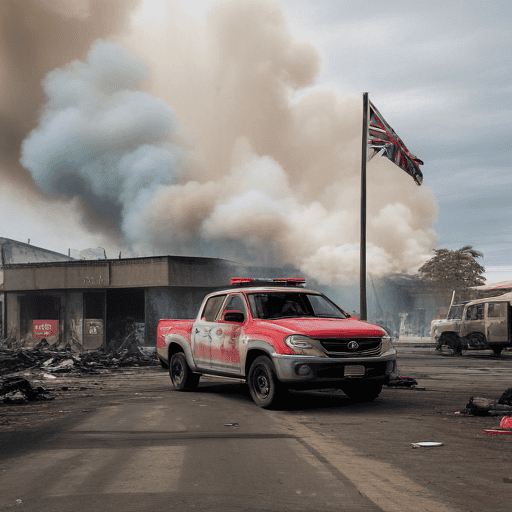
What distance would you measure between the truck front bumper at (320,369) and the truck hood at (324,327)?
0.36 metres

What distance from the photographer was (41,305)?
137 feet

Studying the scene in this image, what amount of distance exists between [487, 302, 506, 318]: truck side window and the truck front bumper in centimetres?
1750

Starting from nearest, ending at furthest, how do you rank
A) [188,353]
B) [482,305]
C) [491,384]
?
[188,353]
[491,384]
[482,305]

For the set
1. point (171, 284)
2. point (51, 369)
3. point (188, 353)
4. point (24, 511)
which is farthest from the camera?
point (171, 284)

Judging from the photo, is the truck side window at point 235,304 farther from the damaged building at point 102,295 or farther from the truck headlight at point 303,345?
the damaged building at point 102,295

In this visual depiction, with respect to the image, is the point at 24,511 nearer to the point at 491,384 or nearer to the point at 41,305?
the point at 491,384

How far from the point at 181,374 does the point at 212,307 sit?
1.63 m

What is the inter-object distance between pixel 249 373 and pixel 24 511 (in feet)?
18.5

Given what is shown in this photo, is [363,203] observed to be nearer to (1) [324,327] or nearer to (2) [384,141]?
(2) [384,141]

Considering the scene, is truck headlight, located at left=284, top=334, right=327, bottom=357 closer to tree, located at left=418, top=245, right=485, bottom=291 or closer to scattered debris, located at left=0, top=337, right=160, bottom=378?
scattered debris, located at left=0, top=337, right=160, bottom=378

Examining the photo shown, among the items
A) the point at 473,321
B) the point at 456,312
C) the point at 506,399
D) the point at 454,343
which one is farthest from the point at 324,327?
the point at 456,312

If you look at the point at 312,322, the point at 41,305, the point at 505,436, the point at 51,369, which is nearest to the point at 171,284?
the point at 41,305

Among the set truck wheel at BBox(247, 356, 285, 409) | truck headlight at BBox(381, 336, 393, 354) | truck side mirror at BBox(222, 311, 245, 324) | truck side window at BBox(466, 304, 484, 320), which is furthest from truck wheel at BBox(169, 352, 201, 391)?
truck side window at BBox(466, 304, 484, 320)

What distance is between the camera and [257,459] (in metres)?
6.01
